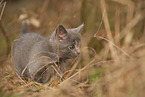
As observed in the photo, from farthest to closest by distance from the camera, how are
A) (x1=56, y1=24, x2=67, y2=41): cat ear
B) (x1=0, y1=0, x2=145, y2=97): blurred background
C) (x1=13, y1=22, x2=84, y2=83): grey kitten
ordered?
(x1=13, y1=22, x2=84, y2=83): grey kitten, (x1=56, y1=24, x2=67, y2=41): cat ear, (x1=0, y1=0, x2=145, y2=97): blurred background

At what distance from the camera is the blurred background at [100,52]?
1146 mm

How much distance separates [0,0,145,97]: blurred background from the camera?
3.76 feet

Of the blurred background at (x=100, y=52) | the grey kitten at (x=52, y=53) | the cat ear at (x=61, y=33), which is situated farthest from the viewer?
the grey kitten at (x=52, y=53)

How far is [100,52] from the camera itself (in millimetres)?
2434

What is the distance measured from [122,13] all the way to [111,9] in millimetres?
182

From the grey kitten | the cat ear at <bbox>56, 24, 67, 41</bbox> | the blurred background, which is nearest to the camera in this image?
the blurred background

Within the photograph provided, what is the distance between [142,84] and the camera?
1.05 m

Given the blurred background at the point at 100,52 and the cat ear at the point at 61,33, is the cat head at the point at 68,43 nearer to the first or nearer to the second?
the cat ear at the point at 61,33

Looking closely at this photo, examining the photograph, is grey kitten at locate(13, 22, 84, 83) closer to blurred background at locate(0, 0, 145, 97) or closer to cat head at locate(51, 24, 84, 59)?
cat head at locate(51, 24, 84, 59)

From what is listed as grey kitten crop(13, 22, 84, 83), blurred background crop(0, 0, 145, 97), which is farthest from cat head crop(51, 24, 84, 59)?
blurred background crop(0, 0, 145, 97)

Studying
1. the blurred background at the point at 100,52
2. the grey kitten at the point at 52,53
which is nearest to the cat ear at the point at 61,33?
the grey kitten at the point at 52,53

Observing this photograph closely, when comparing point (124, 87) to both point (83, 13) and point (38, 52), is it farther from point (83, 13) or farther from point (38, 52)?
point (83, 13)

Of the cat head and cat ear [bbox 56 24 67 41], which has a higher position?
cat ear [bbox 56 24 67 41]

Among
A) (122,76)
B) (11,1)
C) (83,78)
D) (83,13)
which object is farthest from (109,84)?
(11,1)
